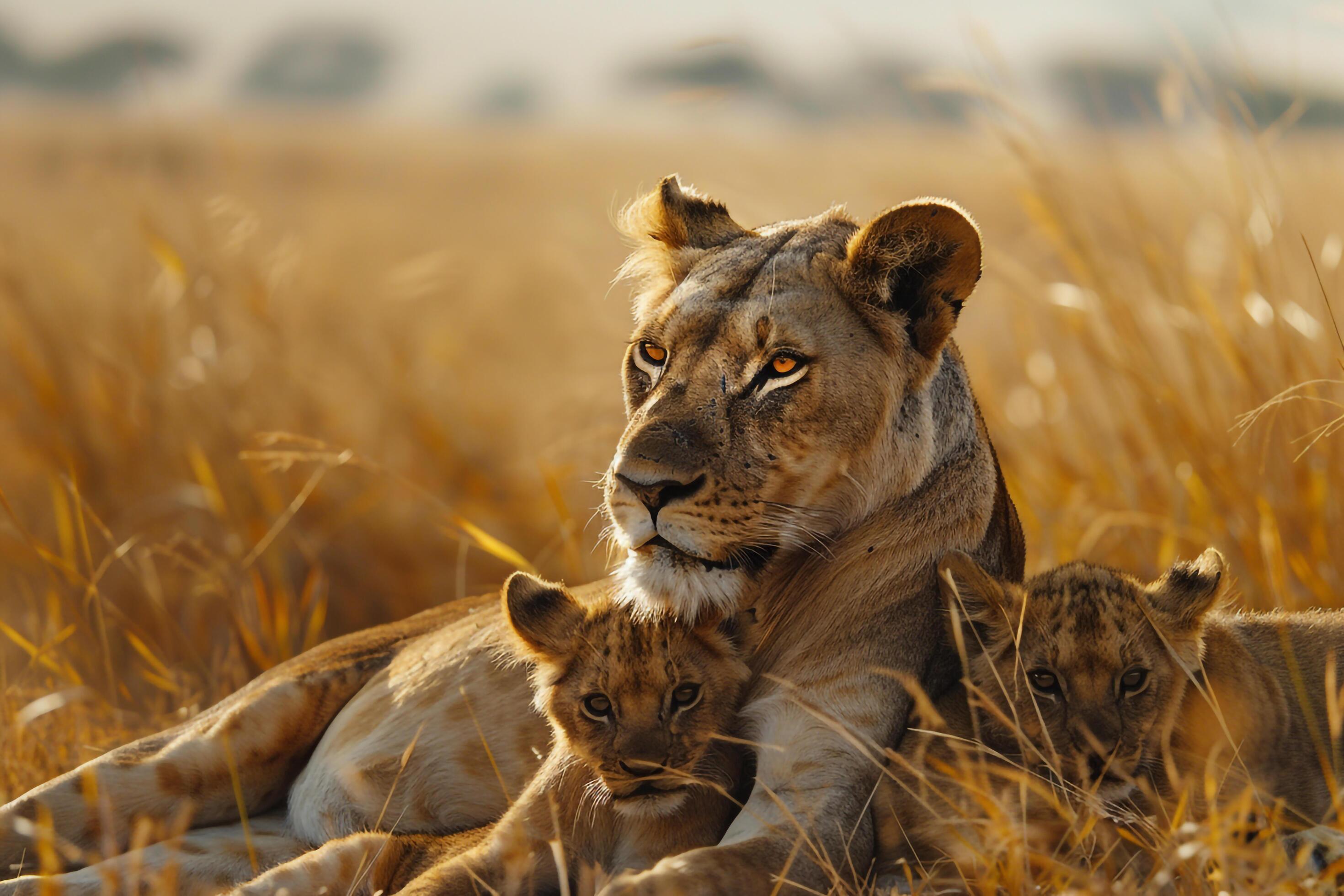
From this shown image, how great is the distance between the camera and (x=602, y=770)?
114 inches

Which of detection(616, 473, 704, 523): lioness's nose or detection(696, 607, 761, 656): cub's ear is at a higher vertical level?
detection(616, 473, 704, 523): lioness's nose

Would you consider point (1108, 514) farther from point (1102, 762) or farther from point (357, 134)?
point (357, 134)

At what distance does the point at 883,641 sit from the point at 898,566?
0.17 metres

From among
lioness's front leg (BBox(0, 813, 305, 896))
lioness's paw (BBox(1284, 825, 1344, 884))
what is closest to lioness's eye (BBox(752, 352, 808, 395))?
lioness's paw (BBox(1284, 825, 1344, 884))

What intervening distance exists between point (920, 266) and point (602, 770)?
1.28 metres

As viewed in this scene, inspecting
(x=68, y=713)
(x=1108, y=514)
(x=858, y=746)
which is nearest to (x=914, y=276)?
(x=858, y=746)

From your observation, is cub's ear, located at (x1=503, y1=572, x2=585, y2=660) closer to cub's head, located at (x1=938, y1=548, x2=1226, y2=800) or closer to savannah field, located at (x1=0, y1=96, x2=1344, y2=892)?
savannah field, located at (x1=0, y1=96, x2=1344, y2=892)

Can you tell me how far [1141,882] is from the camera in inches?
105

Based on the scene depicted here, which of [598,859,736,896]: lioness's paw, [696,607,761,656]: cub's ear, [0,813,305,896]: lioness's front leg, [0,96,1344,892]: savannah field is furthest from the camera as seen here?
[0,96,1344,892]: savannah field

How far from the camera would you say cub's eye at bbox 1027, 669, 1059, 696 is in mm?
2783

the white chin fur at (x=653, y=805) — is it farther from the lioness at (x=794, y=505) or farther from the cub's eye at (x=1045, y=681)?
the cub's eye at (x=1045, y=681)

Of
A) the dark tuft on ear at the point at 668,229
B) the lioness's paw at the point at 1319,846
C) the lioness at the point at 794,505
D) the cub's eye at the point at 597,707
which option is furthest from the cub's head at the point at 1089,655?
the dark tuft on ear at the point at 668,229

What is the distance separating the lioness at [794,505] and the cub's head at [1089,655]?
0.49 feet

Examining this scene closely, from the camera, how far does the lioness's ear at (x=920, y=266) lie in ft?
9.71
